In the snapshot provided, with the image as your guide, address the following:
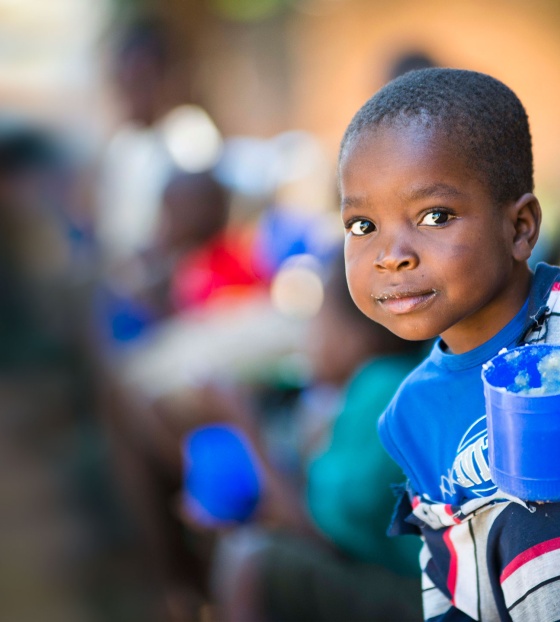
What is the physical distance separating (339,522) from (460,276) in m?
1.04

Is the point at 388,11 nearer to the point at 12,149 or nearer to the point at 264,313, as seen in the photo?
the point at 12,149

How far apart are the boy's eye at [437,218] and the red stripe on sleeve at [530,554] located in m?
0.38

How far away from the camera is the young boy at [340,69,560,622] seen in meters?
0.93

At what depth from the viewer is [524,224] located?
992mm

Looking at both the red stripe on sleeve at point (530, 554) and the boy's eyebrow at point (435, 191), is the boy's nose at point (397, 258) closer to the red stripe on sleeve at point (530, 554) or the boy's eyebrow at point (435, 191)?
the boy's eyebrow at point (435, 191)

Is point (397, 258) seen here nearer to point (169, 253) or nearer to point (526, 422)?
point (526, 422)

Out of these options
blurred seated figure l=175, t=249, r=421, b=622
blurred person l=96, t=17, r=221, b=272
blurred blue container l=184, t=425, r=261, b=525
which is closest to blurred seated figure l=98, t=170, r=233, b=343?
blurred person l=96, t=17, r=221, b=272

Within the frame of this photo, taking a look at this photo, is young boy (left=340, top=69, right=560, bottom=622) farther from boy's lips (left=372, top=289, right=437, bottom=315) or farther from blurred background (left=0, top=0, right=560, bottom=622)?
blurred background (left=0, top=0, right=560, bottom=622)

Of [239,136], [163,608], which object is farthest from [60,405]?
[239,136]

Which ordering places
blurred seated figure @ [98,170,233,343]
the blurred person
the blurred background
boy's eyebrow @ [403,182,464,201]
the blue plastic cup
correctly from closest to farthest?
the blue plastic cup → boy's eyebrow @ [403,182,464,201] → the blurred background → blurred seated figure @ [98,170,233,343] → the blurred person

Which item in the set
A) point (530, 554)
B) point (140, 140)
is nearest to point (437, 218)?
point (530, 554)

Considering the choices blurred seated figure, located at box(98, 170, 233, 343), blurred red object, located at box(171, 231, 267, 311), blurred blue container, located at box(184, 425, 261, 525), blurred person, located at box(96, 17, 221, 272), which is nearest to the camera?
blurred blue container, located at box(184, 425, 261, 525)

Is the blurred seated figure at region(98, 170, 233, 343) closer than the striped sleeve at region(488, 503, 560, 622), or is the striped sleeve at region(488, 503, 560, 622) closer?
the striped sleeve at region(488, 503, 560, 622)

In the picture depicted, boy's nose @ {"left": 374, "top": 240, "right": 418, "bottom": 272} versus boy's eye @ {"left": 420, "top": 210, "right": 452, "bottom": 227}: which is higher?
boy's eye @ {"left": 420, "top": 210, "right": 452, "bottom": 227}
